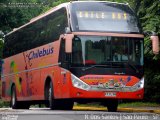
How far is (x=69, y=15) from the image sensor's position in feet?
61.4

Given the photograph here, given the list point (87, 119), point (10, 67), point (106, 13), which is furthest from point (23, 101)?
point (87, 119)

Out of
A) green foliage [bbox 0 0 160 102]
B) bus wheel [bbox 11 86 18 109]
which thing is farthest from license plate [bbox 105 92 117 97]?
bus wheel [bbox 11 86 18 109]

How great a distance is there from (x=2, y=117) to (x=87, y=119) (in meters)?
1.97

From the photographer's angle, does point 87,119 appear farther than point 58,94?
No

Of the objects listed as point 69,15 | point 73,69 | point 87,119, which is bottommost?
point 87,119

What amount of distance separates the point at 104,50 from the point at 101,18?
1.14 meters

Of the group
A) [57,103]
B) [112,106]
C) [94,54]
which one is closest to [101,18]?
[94,54]

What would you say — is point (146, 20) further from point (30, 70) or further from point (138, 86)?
point (30, 70)

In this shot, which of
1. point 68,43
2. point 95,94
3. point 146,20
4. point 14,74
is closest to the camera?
point 68,43

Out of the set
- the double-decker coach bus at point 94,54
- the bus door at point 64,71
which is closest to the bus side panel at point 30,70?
the double-decker coach bus at point 94,54

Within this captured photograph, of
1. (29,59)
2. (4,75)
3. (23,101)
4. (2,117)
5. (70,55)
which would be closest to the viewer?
(2,117)

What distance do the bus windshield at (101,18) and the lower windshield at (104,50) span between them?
34cm

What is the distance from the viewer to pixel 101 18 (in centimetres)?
1897

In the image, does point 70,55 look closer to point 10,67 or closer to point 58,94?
point 58,94
